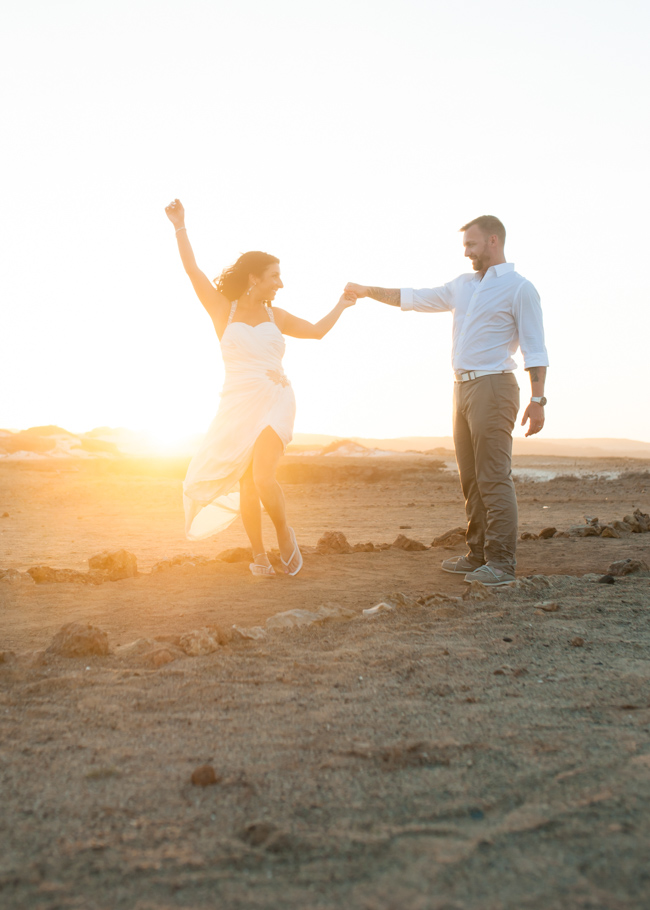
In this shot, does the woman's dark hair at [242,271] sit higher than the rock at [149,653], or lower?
higher

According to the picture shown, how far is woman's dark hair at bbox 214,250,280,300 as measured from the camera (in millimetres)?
4895

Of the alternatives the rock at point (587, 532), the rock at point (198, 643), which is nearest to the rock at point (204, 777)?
the rock at point (198, 643)

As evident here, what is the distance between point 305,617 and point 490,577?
151cm

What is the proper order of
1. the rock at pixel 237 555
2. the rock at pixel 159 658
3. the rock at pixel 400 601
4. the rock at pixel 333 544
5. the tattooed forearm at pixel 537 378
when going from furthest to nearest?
the rock at pixel 333 544
the rock at pixel 237 555
the tattooed forearm at pixel 537 378
the rock at pixel 400 601
the rock at pixel 159 658

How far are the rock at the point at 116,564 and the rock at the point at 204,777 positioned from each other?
10.3 feet

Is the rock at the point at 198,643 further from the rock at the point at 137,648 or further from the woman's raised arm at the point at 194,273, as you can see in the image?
the woman's raised arm at the point at 194,273

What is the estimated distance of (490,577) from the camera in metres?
4.51

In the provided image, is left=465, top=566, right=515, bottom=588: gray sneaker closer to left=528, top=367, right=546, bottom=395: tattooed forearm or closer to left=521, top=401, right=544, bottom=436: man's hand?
left=521, top=401, right=544, bottom=436: man's hand

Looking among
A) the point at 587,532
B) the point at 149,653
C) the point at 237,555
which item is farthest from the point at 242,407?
the point at 587,532

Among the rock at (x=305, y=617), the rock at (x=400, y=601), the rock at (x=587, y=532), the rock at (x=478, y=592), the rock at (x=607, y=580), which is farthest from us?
the rock at (x=587, y=532)

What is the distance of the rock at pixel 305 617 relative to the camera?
3.46 metres

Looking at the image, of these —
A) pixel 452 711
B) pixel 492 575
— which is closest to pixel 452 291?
pixel 492 575

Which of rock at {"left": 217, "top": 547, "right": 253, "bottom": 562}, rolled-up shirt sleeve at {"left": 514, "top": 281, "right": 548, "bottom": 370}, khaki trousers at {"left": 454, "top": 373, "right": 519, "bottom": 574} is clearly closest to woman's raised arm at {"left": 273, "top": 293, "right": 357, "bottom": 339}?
khaki trousers at {"left": 454, "top": 373, "right": 519, "bottom": 574}

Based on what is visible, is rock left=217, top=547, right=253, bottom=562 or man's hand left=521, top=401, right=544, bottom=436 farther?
rock left=217, top=547, right=253, bottom=562
